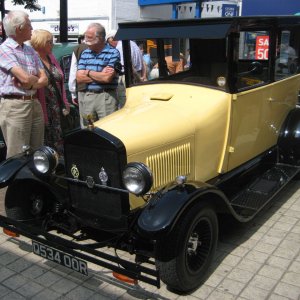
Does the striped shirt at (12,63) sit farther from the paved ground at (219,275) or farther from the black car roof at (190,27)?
the paved ground at (219,275)

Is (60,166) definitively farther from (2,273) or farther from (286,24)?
(286,24)

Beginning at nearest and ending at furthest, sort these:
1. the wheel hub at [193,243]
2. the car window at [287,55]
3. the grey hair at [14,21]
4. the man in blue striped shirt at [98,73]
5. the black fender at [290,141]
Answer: the wheel hub at [193,243], the grey hair at [14,21], the car window at [287,55], the black fender at [290,141], the man in blue striped shirt at [98,73]

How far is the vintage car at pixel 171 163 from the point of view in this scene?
9.02 feet

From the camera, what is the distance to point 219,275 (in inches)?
124

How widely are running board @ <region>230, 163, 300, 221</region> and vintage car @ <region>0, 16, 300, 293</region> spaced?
0.04ft

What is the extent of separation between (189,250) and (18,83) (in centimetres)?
233

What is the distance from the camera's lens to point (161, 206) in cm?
268

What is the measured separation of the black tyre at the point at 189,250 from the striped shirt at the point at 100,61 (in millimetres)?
2402

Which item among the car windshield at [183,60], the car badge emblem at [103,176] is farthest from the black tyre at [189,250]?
the car windshield at [183,60]

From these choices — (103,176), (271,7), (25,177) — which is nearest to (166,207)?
(103,176)

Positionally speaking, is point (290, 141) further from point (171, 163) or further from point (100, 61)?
point (100, 61)

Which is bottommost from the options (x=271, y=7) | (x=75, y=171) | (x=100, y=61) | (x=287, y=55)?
(x=75, y=171)

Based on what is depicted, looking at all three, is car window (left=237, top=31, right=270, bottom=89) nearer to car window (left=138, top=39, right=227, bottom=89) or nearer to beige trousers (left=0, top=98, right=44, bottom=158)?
car window (left=138, top=39, right=227, bottom=89)

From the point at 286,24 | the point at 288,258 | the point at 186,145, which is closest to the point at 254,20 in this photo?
the point at 286,24
